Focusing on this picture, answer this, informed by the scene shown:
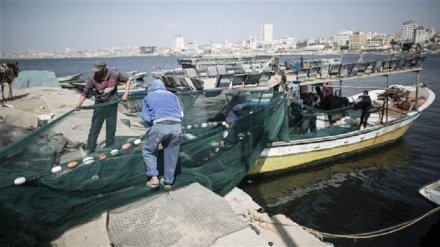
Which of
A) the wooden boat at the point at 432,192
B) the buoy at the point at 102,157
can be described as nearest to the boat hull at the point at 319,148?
the wooden boat at the point at 432,192

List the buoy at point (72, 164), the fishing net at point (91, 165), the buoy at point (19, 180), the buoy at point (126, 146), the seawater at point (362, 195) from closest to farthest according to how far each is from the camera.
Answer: the buoy at point (19, 180)
the fishing net at point (91, 165)
the buoy at point (72, 164)
the buoy at point (126, 146)
the seawater at point (362, 195)

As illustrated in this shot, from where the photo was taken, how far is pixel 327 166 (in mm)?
11422

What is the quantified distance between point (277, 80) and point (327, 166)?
170 inches

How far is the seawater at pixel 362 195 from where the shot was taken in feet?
24.7

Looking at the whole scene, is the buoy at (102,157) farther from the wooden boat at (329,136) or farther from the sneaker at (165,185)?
the wooden boat at (329,136)

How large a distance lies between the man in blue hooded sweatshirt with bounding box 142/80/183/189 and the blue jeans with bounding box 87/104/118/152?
1279 mm

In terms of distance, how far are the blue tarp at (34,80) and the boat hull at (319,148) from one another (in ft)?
54.2

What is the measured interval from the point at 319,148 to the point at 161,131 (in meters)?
7.76

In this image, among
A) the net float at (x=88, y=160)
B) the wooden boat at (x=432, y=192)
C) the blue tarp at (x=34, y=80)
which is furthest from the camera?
the blue tarp at (x=34, y=80)

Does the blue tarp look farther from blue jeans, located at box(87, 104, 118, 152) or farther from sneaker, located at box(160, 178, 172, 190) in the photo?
sneaker, located at box(160, 178, 172, 190)

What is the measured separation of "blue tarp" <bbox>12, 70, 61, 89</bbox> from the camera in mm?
18188

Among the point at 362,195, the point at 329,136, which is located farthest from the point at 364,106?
the point at 362,195

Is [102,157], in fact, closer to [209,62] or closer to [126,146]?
[126,146]

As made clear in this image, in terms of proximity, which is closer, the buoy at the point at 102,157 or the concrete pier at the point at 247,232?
the concrete pier at the point at 247,232
